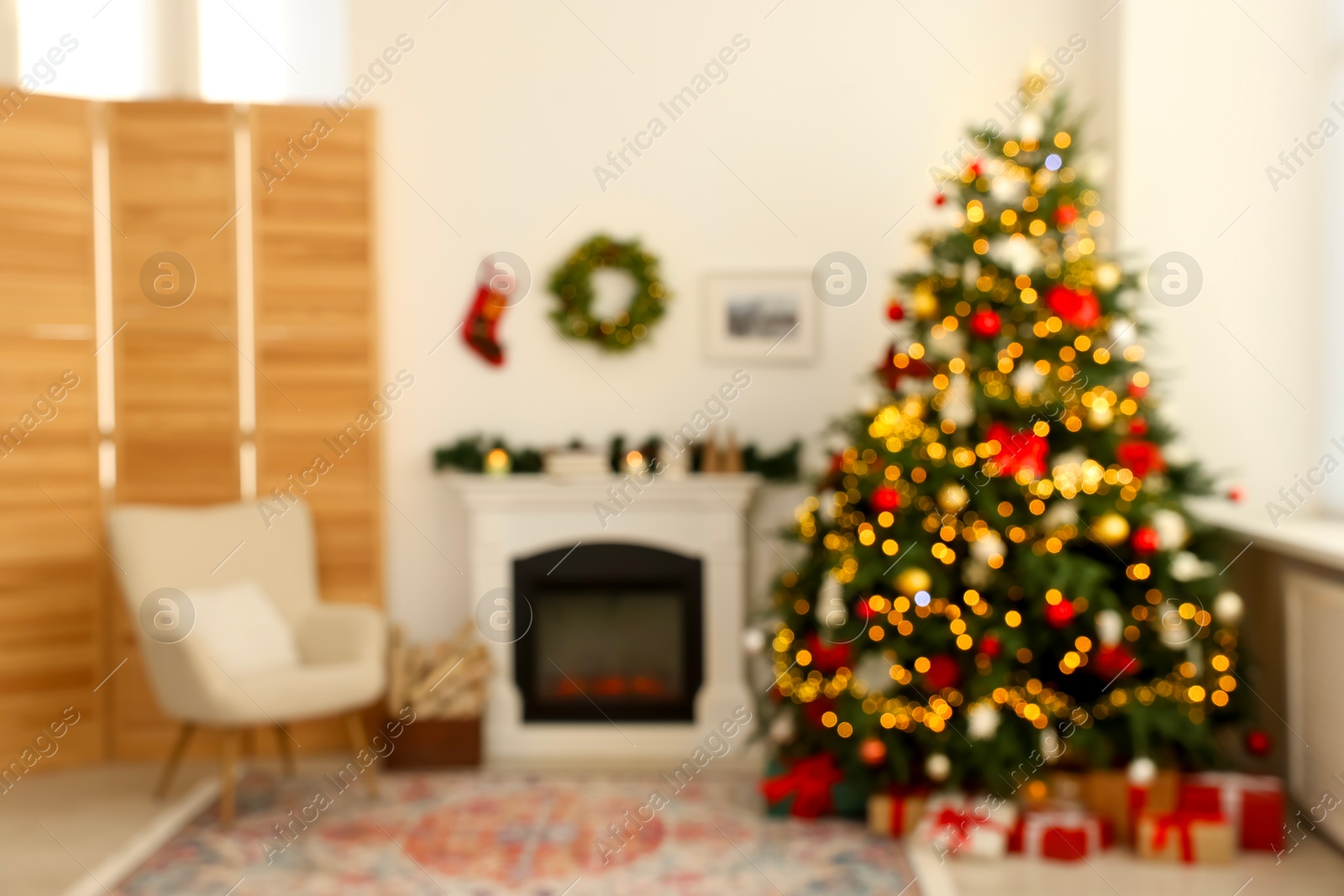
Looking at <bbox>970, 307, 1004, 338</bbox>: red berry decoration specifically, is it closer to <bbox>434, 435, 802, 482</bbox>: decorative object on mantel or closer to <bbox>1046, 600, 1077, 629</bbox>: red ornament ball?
<bbox>1046, 600, 1077, 629</bbox>: red ornament ball

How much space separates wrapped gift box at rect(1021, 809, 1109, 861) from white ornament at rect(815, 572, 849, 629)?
2.73 feet

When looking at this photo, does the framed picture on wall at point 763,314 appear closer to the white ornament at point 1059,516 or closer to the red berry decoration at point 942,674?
the white ornament at point 1059,516

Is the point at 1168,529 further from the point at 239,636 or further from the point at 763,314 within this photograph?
the point at 239,636

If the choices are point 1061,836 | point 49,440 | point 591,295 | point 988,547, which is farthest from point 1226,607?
point 49,440

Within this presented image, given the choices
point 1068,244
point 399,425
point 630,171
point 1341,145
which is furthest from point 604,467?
point 1341,145

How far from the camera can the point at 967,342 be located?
11.5ft

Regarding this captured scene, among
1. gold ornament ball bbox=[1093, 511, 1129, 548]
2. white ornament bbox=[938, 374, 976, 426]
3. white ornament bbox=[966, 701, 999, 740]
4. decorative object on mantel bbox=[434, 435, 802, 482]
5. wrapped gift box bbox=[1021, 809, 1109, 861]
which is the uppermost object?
white ornament bbox=[938, 374, 976, 426]

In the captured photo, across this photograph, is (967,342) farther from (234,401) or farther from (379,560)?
(234,401)

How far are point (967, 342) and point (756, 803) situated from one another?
176 centimetres

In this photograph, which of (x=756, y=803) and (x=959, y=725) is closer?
(x=959, y=725)

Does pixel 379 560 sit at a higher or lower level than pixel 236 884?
higher

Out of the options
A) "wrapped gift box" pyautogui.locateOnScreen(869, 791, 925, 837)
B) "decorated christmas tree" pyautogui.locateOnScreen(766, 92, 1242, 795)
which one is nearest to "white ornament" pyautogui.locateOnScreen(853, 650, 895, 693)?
"decorated christmas tree" pyautogui.locateOnScreen(766, 92, 1242, 795)

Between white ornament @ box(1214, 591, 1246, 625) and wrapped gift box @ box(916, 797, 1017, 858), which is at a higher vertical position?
white ornament @ box(1214, 591, 1246, 625)

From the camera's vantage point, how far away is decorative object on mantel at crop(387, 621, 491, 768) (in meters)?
4.15
